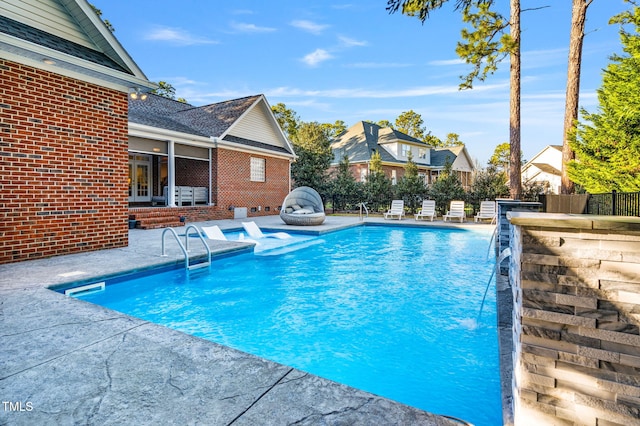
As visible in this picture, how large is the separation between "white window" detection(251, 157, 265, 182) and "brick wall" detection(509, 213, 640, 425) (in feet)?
56.8

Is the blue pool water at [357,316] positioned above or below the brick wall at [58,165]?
below

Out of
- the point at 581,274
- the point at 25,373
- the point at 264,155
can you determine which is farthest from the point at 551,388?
the point at 264,155

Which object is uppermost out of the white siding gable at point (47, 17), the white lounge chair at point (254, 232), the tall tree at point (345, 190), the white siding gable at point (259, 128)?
the white siding gable at point (259, 128)

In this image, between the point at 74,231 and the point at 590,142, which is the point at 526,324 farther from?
the point at 590,142

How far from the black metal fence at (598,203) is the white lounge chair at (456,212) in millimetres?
6939

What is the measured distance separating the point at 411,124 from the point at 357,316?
2152 inches

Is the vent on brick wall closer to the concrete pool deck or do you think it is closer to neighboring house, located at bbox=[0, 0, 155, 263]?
the concrete pool deck

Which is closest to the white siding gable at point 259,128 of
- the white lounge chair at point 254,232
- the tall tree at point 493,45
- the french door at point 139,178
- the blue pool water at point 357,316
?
the french door at point 139,178

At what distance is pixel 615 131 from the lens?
8.67m

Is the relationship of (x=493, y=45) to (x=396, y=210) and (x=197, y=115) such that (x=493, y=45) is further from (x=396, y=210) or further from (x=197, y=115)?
(x=197, y=115)

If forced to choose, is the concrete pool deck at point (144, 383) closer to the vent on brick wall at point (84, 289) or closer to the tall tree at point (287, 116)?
the vent on brick wall at point (84, 289)

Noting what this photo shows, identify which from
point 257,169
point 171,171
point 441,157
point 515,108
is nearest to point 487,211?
point 515,108

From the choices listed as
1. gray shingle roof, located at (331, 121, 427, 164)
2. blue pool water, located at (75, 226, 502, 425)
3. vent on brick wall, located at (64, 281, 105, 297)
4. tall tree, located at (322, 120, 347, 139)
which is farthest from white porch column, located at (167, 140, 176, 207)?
tall tree, located at (322, 120, 347, 139)

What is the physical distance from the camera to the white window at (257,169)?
60.8ft
